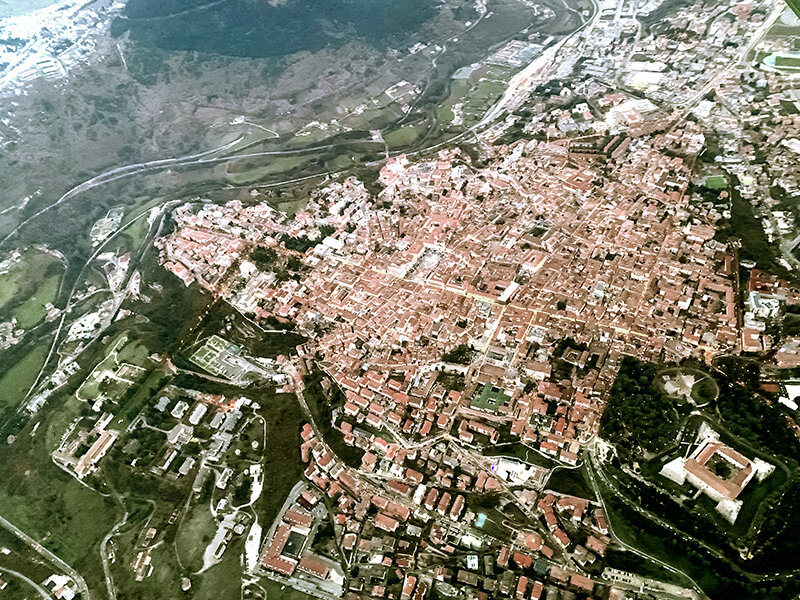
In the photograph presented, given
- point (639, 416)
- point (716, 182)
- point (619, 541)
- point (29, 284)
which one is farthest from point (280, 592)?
point (716, 182)

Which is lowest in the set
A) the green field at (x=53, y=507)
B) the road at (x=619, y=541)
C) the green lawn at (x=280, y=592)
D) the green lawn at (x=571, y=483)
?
the road at (x=619, y=541)

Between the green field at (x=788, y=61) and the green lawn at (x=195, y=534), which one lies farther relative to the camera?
the green field at (x=788, y=61)

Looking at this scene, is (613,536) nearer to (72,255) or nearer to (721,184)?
(721,184)

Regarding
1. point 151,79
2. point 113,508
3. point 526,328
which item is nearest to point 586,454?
point 526,328

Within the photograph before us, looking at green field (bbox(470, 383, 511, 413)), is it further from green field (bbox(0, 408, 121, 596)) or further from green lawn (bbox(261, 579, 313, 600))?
green field (bbox(0, 408, 121, 596))

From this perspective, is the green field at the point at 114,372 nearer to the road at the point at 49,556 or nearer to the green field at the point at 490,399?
the road at the point at 49,556

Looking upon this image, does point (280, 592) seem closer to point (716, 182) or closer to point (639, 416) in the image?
point (639, 416)

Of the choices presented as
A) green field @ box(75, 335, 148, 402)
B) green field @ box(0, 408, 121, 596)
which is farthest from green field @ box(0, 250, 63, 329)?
green field @ box(0, 408, 121, 596)

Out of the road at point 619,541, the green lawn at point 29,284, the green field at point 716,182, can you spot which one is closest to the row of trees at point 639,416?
the road at point 619,541
